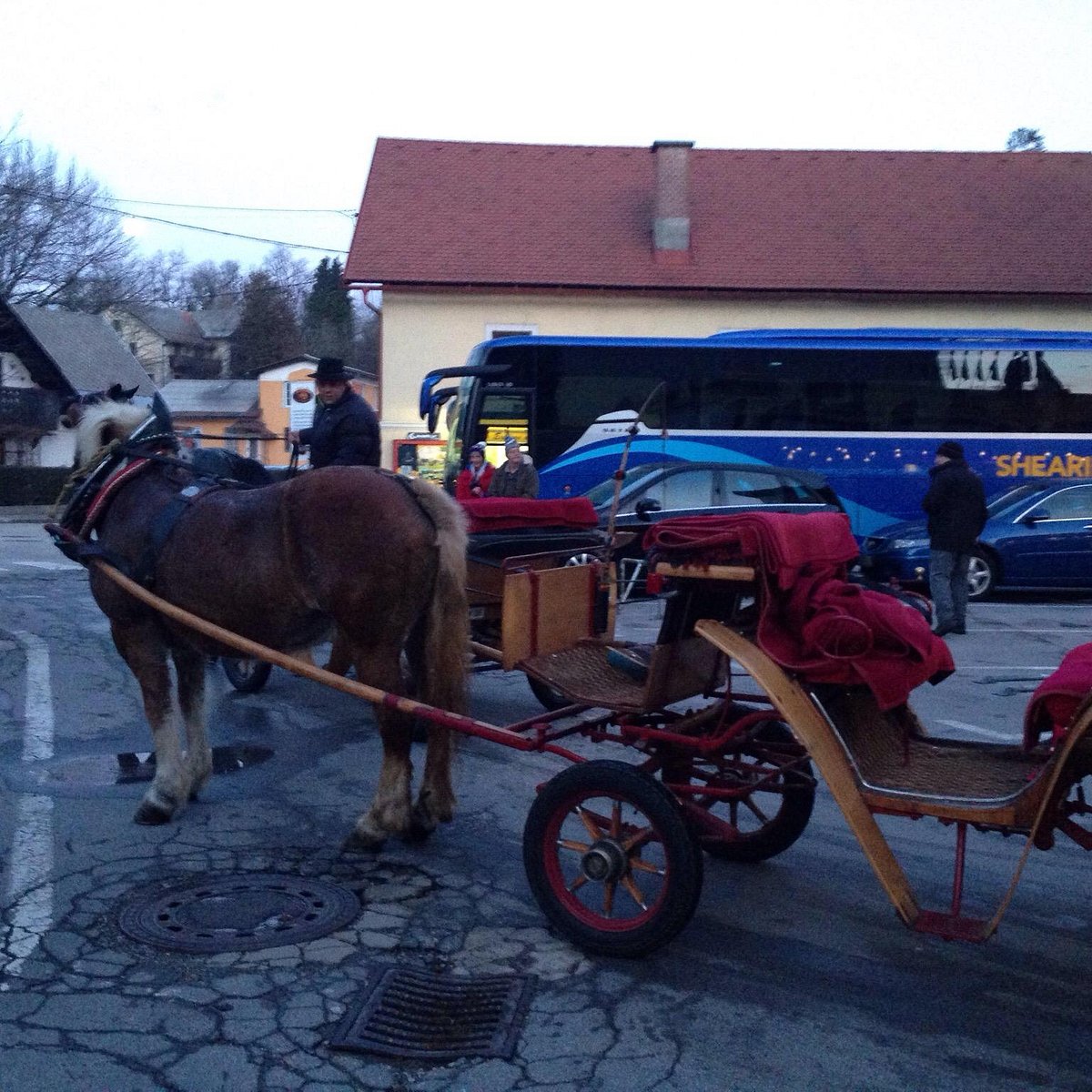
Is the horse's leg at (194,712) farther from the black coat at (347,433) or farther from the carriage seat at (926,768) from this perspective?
the carriage seat at (926,768)

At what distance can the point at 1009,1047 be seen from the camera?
356cm

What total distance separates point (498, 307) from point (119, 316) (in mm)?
40534

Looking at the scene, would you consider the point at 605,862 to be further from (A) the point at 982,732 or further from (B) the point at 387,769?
(A) the point at 982,732

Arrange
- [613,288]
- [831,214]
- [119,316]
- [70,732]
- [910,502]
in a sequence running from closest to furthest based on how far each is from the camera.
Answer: [70,732], [910,502], [613,288], [831,214], [119,316]

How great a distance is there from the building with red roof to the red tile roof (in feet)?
0.16

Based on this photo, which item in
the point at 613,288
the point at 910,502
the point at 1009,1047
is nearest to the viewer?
the point at 1009,1047

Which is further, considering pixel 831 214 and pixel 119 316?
pixel 119 316

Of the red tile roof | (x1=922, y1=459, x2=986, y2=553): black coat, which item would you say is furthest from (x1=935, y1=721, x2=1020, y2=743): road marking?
the red tile roof

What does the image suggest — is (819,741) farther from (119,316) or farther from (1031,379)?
(119,316)

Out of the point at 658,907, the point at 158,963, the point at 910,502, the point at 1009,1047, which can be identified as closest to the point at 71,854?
the point at 158,963

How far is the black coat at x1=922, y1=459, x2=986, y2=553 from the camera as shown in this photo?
11289 millimetres

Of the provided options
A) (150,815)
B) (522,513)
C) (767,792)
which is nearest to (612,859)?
(767,792)

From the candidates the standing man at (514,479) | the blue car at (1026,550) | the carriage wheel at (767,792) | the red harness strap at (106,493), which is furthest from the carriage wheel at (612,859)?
the blue car at (1026,550)

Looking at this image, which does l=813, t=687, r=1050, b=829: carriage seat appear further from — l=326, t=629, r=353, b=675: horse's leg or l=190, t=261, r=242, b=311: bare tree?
l=190, t=261, r=242, b=311: bare tree
